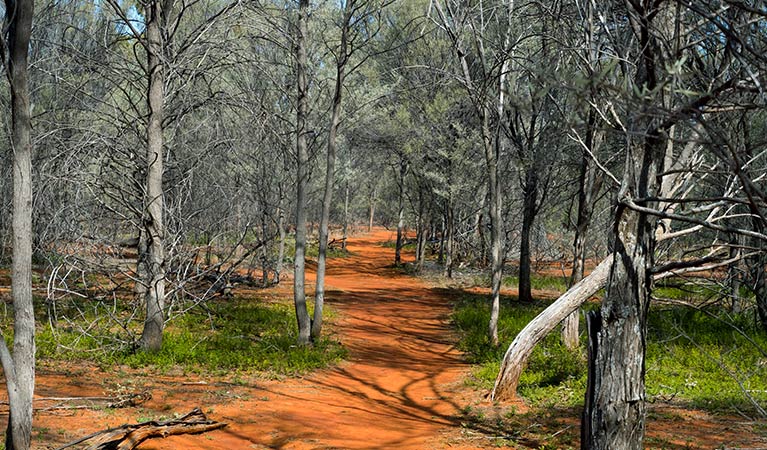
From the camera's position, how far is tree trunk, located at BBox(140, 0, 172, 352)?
424 inches

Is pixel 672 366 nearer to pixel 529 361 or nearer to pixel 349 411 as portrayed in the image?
pixel 529 361

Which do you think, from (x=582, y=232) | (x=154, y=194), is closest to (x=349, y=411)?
(x=154, y=194)

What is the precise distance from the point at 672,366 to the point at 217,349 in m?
7.43

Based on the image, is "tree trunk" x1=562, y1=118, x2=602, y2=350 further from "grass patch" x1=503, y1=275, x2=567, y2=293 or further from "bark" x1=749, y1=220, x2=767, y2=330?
"grass patch" x1=503, y1=275, x2=567, y2=293

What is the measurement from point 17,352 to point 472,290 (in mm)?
19440

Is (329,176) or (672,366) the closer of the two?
(672,366)

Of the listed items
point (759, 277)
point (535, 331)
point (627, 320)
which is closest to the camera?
point (627, 320)

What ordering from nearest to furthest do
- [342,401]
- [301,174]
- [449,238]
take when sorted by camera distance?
[342,401]
[301,174]
[449,238]

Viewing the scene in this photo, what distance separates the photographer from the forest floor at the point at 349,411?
282 inches

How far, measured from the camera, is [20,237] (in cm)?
491

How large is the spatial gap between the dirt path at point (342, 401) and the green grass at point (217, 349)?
585mm

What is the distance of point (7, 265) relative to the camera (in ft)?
70.2

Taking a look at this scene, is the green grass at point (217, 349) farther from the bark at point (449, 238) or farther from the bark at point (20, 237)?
the bark at point (449, 238)

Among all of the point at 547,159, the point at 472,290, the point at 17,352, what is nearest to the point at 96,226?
the point at 17,352
